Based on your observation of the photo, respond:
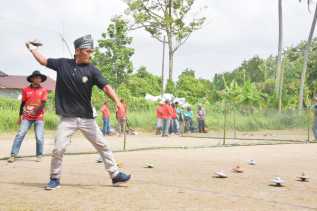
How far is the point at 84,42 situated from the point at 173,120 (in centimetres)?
2054

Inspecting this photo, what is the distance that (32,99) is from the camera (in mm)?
10688

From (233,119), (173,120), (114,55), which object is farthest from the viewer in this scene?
(114,55)

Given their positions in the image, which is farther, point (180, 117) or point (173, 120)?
point (180, 117)

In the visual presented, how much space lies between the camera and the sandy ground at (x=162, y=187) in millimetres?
5961

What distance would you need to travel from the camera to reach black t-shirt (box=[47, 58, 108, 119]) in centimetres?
710

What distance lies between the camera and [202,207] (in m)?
5.82

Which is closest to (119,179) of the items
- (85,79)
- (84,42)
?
(85,79)

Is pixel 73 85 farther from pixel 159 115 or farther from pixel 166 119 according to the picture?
pixel 159 115

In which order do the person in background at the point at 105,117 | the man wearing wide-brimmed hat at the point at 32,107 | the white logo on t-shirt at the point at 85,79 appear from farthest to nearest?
the person in background at the point at 105,117, the man wearing wide-brimmed hat at the point at 32,107, the white logo on t-shirt at the point at 85,79

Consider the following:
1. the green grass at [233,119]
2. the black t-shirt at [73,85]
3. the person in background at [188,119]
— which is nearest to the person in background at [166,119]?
the person in background at [188,119]

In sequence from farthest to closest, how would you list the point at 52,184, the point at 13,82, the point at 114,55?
the point at 13,82
the point at 114,55
the point at 52,184

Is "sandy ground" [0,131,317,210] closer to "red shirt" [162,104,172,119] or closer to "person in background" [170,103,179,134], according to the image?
"red shirt" [162,104,172,119]

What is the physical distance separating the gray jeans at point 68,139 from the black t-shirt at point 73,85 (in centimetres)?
10

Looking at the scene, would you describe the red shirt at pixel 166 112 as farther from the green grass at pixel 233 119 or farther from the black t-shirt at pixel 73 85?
the black t-shirt at pixel 73 85
